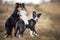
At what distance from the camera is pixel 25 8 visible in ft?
6.14

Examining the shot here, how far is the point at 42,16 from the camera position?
1940 millimetres

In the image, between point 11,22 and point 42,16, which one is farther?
Answer: point 42,16

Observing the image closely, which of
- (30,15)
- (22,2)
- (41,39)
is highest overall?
(22,2)

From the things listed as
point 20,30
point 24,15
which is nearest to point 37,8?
point 24,15

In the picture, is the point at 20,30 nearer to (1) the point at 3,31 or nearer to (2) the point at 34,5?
(1) the point at 3,31

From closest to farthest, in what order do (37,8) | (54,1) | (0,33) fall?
(0,33)
(37,8)
(54,1)

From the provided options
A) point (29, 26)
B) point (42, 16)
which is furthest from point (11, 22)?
point (42, 16)

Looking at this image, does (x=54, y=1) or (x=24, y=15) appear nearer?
(x=24, y=15)

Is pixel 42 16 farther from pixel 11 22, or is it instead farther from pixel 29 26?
pixel 11 22

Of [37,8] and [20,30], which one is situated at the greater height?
[37,8]

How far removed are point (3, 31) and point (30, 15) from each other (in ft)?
1.01

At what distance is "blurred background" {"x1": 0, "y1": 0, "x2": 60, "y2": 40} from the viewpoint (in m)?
1.84

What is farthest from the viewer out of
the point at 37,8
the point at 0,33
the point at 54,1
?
the point at 54,1

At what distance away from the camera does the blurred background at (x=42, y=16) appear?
1.84 m
